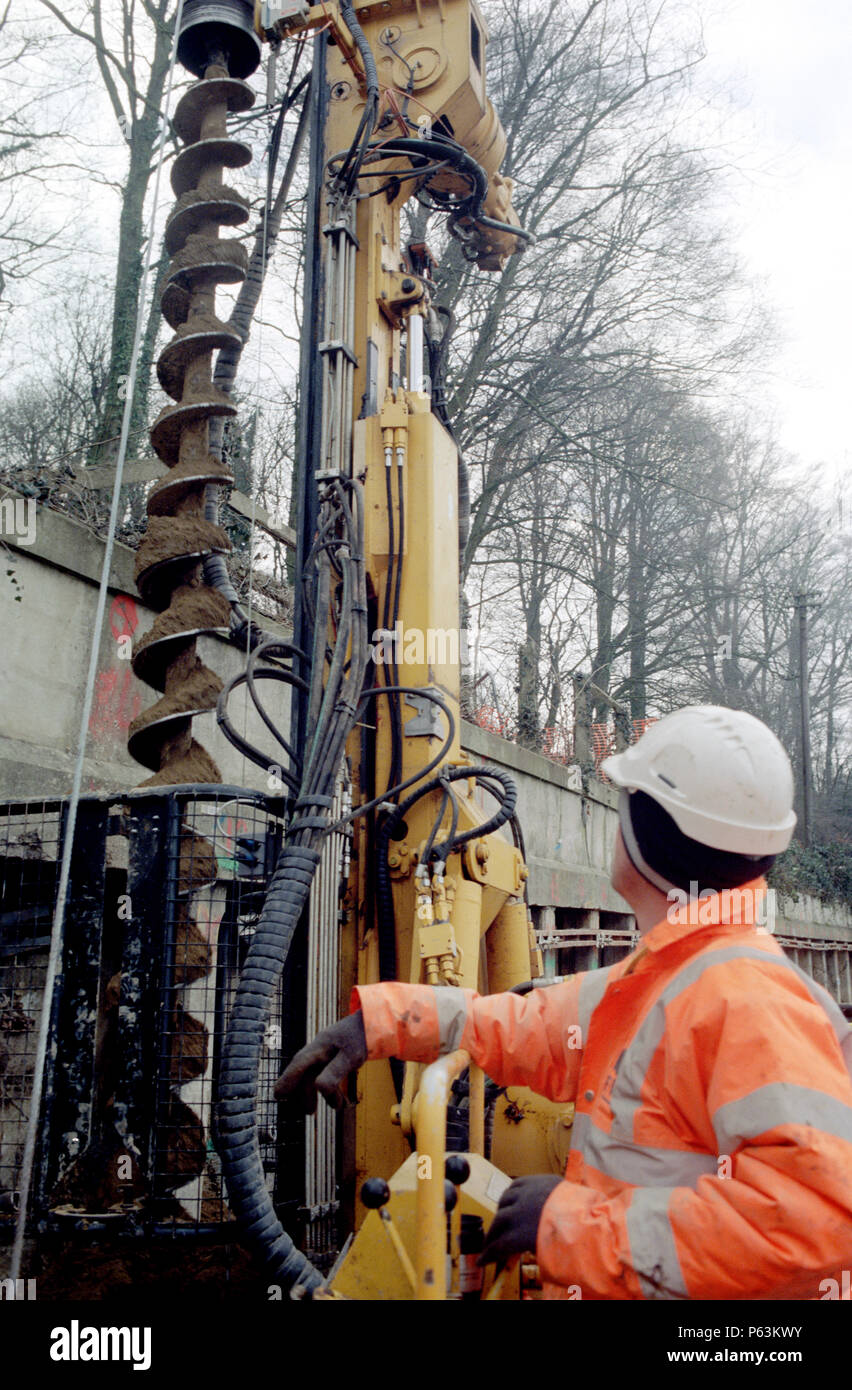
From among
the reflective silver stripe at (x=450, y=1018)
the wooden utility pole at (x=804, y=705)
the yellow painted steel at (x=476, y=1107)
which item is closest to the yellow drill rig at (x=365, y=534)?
the yellow painted steel at (x=476, y=1107)

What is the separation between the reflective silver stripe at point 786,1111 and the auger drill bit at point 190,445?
9.26 feet

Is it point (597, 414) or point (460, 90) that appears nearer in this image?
point (460, 90)

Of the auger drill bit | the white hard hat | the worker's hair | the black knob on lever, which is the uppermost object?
the auger drill bit

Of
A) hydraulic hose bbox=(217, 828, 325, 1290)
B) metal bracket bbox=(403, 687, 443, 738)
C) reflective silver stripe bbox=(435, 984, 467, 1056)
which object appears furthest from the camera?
metal bracket bbox=(403, 687, 443, 738)

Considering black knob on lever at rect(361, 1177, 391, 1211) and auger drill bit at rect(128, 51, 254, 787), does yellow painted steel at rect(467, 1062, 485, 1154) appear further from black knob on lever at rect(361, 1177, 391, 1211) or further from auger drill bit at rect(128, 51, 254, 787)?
auger drill bit at rect(128, 51, 254, 787)

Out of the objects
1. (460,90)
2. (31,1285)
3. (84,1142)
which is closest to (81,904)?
(84,1142)

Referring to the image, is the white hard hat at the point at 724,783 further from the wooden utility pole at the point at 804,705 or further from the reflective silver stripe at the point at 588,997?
the wooden utility pole at the point at 804,705

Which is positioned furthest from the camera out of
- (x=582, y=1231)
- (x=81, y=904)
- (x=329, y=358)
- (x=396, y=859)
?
(x=329, y=358)

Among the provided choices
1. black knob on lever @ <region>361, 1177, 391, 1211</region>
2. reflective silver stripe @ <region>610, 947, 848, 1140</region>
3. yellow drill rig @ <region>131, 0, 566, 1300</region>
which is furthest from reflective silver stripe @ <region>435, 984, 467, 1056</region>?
yellow drill rig @ <region>131, 0, 566, 1300</region>

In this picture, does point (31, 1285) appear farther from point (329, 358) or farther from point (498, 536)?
point (498, 536)

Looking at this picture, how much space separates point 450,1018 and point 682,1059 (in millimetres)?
648

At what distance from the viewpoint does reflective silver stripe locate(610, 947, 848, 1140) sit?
1898mm

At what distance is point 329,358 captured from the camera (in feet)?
14.3
